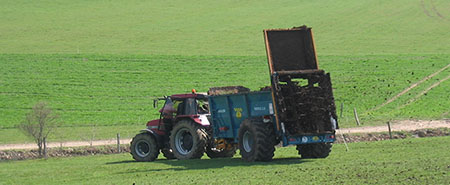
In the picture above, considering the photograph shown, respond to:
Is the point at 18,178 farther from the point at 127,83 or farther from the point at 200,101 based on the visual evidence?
the point at 127,83

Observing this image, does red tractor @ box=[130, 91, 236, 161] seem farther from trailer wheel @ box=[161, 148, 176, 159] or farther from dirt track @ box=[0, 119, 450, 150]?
dirt track @ box=[0, 119, 450, 150]

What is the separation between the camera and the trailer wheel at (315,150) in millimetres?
20164

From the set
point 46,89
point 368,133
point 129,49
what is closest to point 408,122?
point 368,133

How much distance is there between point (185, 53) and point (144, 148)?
35.1 meters

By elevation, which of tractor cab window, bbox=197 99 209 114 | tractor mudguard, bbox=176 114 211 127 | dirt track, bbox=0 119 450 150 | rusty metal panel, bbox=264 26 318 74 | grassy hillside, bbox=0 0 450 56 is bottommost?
dirt track, bbox=0 119 450 150

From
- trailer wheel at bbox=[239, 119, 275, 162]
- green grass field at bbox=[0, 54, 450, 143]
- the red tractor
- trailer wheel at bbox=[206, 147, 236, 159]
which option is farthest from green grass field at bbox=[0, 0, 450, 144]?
trailer wheel at bbox=[239, 119, 275, 162]

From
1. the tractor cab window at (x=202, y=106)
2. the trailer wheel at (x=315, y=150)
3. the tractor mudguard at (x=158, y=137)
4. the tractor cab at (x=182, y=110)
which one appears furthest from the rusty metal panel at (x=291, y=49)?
the tractor mudguard at (x=158, y=137)

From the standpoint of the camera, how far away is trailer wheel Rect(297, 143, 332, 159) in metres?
20.2

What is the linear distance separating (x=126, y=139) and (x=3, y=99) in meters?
13.7

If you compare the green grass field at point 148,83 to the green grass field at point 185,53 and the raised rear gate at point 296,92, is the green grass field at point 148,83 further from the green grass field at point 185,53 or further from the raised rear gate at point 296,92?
the raised rear gate at point 296,92

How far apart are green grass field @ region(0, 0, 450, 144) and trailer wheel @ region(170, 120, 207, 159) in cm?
1369

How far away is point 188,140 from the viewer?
22.9m

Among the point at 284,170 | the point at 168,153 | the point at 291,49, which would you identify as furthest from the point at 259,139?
the point at 168,153

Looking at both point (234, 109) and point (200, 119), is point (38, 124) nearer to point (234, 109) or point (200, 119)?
point (200, 119)
